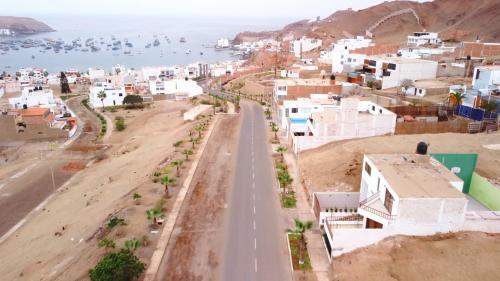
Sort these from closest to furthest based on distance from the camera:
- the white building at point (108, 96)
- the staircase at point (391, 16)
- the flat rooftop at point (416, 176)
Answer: the flat rooftop at point (416, 176) < the white building at point (108, 96) < the staircase at point (391, 16)

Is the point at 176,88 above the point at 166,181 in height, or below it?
below

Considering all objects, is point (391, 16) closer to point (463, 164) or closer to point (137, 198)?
point (463, 164)

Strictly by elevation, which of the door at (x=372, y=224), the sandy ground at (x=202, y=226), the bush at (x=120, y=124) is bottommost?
the bush at (x=120, y=124)

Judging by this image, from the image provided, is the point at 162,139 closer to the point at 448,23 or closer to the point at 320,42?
the point at 320,42

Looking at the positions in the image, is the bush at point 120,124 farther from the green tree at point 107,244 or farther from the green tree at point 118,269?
the green tree at point 118,269

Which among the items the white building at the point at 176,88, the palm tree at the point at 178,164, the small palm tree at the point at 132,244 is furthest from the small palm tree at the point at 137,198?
the white building at the point at 176,88

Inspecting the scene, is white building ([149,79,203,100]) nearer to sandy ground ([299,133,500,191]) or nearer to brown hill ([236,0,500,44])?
sandy ground ([299,133,500,191])

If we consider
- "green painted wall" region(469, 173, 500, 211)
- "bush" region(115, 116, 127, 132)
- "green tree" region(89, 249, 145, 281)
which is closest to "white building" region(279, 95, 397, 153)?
"green painted wall" region(469, 173, 500, 211)

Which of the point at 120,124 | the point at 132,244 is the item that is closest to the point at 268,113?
the point at 120,124
